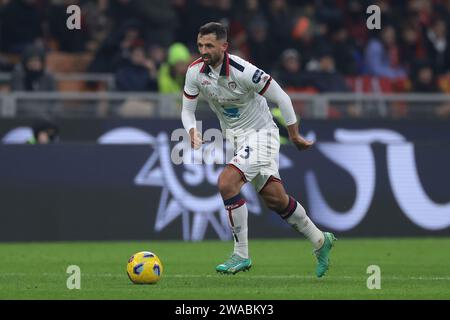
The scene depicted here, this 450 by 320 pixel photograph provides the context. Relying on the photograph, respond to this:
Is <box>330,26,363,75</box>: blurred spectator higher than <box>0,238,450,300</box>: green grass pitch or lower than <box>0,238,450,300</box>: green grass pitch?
higher

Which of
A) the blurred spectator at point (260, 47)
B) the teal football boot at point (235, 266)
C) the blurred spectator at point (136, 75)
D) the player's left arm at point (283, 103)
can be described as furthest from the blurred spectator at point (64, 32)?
the teal football boot at point (235, 266)

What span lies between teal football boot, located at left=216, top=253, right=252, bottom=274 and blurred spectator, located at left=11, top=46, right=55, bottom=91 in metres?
8.09

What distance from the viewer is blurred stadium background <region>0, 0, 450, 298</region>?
16.9m

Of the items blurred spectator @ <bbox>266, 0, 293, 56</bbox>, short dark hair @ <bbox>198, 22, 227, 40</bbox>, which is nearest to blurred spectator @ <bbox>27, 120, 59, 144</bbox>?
blurred spectator @ <bbox>266, 0, 293, 56</bbox>

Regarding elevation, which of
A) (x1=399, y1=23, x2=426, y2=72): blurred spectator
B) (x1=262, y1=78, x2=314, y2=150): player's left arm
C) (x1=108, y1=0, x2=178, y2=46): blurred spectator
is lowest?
(x1=262, y1=78, x2=314, y2=150): player's left arm

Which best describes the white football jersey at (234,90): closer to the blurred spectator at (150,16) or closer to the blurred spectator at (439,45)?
the blurred spectator at (150,16)

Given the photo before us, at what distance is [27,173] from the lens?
16.8 meters

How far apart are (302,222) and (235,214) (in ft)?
2.14

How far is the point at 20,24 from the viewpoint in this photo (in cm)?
2012

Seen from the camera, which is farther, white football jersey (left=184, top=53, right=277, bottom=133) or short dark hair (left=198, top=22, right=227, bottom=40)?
white football jersey (left=184, top=53, right=277, bottom=133)

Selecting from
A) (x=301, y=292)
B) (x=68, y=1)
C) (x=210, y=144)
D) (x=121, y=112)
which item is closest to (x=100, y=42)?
(x=68, y=1)

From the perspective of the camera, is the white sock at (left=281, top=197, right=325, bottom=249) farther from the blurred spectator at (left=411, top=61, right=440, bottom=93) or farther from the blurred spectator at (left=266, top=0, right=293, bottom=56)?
the blurred spectator at (left=411, top=61, right=440, bottom=93)

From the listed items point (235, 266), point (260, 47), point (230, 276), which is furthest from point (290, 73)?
point (235, 266)

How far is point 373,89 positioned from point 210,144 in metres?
4.94
